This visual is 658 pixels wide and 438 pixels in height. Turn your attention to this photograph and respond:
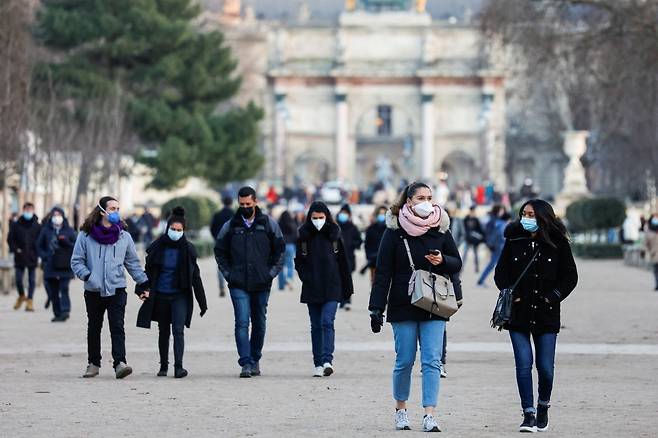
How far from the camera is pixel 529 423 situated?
46.8 ft

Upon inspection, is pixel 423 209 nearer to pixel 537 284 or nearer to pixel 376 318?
pixel 376 318

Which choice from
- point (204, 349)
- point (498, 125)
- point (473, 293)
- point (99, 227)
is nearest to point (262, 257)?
point (99, 227)

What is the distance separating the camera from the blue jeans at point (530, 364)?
14.4 metres

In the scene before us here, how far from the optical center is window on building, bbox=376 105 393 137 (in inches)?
4779

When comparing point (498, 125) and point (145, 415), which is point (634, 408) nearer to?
point (145, 415)

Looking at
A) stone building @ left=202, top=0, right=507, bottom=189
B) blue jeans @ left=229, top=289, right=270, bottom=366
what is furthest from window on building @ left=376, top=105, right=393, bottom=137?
blue jeans @ left=229, top=289, right=270, bottom=366

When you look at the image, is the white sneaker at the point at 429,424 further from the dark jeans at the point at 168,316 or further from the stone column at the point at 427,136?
the stone column at the point at 427,136

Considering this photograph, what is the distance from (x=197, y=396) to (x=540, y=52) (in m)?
29.8

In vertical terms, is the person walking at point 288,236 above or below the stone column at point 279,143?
below

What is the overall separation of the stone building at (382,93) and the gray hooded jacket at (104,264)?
89908 millimetres

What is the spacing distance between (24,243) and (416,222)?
1641 centimetres

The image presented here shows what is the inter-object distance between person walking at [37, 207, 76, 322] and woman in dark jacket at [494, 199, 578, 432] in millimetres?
12555

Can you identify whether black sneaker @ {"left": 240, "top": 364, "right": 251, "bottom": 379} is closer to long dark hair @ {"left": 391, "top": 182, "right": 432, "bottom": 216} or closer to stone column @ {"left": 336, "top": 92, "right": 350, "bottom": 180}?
long dark hair @ {"left": 391, "top": 182, "right": 432, "bottom": 216}

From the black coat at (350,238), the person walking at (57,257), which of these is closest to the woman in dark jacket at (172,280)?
the person walking at (57,257)
